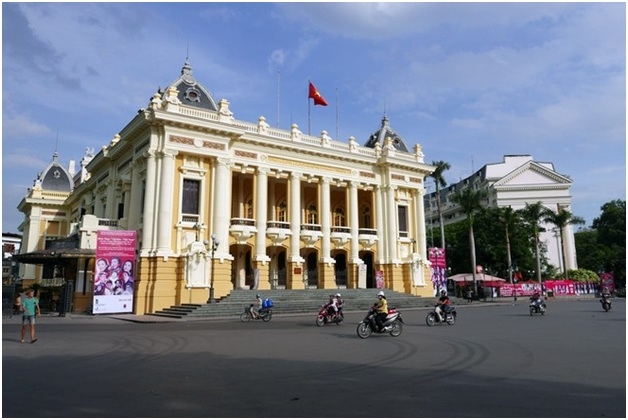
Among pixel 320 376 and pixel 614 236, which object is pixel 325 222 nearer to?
pixel 320 376

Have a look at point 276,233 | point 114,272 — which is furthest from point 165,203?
point 276,233

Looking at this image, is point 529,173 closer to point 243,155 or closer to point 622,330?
point 243,155

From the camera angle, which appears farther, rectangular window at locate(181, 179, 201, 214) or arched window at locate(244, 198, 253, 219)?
arched window at locate(244, 198, 253, 219)

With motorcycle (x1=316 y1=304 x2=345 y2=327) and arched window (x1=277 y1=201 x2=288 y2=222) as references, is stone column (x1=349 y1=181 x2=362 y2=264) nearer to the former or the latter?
arched window (x1=277 y1=201 x2=288 y2=222)

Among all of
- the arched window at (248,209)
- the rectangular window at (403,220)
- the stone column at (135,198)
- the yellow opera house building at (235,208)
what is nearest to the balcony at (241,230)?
the yellow opera house building at (235,208)

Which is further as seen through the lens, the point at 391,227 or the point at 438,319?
the point at 391,227

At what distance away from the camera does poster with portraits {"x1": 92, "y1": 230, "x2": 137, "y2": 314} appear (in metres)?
26.0

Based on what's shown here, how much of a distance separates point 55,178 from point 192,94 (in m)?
30.0

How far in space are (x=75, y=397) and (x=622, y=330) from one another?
15.8 metres

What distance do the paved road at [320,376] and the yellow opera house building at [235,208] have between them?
48.0 ft

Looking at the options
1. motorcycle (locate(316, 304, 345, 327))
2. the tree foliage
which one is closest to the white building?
the tree foliage

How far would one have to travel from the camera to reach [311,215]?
→ 40750 mm

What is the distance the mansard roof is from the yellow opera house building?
8 cm

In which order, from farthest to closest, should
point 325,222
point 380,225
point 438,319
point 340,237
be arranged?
point 380,225
point 340,237
point 325,222
point 438,319
